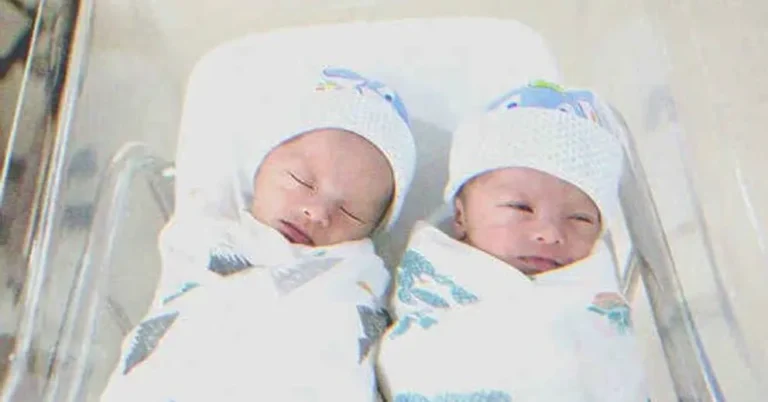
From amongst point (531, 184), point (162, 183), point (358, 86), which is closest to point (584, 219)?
point (531, 184)

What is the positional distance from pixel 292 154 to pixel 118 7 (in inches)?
19.9

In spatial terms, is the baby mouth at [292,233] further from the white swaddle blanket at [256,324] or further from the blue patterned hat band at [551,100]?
the blue patterned hat band at [551,100]

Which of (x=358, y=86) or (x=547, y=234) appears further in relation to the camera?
(x=358, y=86)

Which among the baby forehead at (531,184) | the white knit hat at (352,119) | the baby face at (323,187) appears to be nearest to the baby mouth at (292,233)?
the baby face at (323,187)

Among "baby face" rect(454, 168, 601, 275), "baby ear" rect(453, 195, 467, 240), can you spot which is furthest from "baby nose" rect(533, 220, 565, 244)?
"baby ear" rect(453, 195, 467, 240)

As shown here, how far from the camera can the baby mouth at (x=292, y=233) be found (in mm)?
1107

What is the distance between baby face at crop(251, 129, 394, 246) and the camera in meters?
1.11

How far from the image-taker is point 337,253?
1.09 metres

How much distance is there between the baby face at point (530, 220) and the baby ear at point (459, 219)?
0.04ft

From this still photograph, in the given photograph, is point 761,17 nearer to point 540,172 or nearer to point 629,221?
point 629,221

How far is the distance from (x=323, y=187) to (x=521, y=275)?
24 centimetres

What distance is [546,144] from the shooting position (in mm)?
1093

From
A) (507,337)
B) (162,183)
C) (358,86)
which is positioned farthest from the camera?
(162,183)

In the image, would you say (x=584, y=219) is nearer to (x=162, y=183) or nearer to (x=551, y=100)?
(x=551, y=100)
